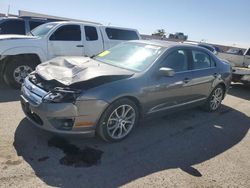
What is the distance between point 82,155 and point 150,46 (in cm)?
257

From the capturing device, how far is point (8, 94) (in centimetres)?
695

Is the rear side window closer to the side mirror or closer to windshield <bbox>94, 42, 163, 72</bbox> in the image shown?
windshield <bbox>94, 42, 163, 72</bbox>

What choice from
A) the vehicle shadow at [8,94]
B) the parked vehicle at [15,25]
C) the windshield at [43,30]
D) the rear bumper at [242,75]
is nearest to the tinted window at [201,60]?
the rear bumper at [242,75]

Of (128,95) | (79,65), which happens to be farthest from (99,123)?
(79,65)

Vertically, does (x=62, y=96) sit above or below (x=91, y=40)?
below

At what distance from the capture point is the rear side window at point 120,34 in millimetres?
9959

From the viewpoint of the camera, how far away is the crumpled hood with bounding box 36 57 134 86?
427 centimetres

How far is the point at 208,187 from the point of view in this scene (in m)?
3.71

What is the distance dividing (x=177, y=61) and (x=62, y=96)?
2.53 metres

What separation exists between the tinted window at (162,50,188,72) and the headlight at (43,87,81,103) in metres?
1.88

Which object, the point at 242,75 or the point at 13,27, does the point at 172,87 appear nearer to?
the point at 242,75

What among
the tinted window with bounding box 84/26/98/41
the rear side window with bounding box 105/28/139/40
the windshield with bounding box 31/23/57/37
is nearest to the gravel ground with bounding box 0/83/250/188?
the windshield with bounding box 31/23/57/37

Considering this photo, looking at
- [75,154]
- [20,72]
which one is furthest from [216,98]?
[20,72]

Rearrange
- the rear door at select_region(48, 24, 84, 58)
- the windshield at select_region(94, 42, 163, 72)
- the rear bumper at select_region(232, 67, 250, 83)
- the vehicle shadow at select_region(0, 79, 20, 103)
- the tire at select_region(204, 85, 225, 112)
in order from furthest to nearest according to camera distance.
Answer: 1. the rear bumper at select_region(232, 67, 250, 83)
2. the rear door at select_region(48, 24, 84, 58)
3. the tire at select_region(204, 85, 225, 112)
4. the vehicle shadow at select_region(0, 79, 20, 103)
5. the windshield at select_region(94, 42, 163, 72)
